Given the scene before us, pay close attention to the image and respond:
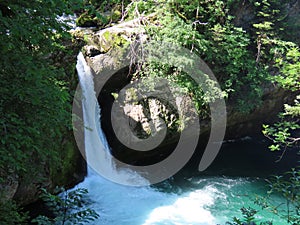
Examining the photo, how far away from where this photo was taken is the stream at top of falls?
565 centimetres

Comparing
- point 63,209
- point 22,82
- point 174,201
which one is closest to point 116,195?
point 174,201

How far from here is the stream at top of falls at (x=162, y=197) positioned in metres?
5.65

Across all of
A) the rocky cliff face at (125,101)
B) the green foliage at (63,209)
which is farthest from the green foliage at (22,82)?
the rocky cliff face at (125,101)

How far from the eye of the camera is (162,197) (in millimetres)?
6422

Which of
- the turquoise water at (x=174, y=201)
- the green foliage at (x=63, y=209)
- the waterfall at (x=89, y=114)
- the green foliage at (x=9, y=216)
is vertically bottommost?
the turquoise water at (x=174, y=201)

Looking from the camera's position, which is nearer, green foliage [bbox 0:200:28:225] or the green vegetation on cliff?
the green vegetation on cliff

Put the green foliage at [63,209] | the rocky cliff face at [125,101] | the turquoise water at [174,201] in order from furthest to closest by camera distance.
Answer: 1. the rocky cliff face at [125,101]
2. the turquoise water at [174,201]
3. the green foliage at [63,209]

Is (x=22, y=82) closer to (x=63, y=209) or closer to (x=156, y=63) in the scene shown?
(x=63, y=209)

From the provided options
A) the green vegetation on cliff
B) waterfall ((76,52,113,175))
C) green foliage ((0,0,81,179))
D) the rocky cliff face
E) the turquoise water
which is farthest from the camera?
the rocky cliff face

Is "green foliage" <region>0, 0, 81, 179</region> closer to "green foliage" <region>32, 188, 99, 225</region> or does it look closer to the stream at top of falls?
"green foliage" <region>32, 188, 99, 225</region>

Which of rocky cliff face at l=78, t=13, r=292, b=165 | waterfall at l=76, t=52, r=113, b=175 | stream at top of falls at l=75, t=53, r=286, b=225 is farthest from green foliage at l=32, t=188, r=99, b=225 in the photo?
rocky cliff face at l=78, t=13, r=292, b=165

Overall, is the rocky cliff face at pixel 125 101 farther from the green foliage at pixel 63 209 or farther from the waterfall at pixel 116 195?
the green foliage at pixel 63 209

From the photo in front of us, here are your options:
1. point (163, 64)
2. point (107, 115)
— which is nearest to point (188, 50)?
point (163, 64)

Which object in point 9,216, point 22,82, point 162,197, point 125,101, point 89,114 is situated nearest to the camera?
point 22,82
